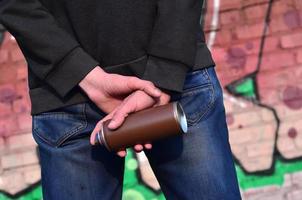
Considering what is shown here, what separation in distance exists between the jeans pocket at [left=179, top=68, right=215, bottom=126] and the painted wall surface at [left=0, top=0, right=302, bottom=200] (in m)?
1.82

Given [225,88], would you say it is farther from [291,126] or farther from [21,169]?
[21,169]

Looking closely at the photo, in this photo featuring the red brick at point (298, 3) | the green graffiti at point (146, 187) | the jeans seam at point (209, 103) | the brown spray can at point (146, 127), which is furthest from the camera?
the green graffiti at point (146, 187)

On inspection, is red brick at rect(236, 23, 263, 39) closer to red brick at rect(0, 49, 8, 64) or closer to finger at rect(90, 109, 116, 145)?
red brick at rect(0, 49, 8, 64)

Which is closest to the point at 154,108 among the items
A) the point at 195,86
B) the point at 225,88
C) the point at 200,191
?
the point at 195,86

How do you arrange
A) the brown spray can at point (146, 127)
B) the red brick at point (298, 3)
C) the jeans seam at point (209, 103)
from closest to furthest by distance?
the brown spray can at point (146, 127) < the jeans seam at point (209, 103) < the red brick at point (298, 3)

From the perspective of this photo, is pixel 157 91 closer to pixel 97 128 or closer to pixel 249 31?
pixel 97 128

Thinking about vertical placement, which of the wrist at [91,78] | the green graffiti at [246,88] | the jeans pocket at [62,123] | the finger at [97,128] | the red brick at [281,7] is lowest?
the green graffiti at [246,88]

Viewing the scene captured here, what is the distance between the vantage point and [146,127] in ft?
4.41

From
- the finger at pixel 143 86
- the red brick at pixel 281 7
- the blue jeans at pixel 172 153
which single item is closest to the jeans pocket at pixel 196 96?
the blue jeans at pixel 172 153

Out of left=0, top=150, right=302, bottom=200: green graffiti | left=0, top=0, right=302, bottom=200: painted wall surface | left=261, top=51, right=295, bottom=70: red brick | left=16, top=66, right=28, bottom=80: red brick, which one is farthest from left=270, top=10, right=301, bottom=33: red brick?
left=16, top=66, right=28, bottom=80: red brick

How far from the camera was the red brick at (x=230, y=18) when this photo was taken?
129 inches

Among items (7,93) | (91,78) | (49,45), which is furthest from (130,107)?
(7,93)

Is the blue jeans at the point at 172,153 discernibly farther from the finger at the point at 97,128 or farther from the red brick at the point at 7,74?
the red brick at the point at 7,74

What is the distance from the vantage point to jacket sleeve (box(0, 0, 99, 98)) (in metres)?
1.43
